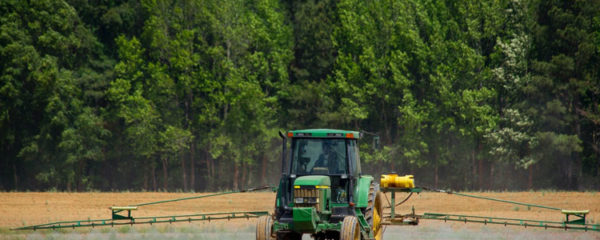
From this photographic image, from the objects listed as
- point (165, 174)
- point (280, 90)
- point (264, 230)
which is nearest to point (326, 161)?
point (264, 230)

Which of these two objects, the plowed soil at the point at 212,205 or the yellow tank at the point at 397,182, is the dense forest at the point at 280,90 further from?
the yellow tank at the point at 397,182

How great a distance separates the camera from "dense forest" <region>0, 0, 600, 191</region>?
62.4 m

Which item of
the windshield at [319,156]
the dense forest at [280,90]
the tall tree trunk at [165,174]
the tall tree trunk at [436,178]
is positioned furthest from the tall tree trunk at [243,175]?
the windshield at [319,156]

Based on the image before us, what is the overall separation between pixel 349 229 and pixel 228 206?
25172mm

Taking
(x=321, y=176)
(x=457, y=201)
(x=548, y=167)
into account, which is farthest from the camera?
(x=548, y=167)

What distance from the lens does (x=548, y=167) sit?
214 ft

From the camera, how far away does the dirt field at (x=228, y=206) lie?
121 ft

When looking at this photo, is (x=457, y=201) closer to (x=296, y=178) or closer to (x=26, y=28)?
(x=296, y=178)

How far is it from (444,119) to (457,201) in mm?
17743

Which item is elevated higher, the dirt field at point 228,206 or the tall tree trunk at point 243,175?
the tall tree trunk at point 243,175

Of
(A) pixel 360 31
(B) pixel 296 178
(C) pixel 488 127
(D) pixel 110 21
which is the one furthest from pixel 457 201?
(D) pixel 110 21

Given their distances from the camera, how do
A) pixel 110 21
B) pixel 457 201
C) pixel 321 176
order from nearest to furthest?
pixel 321 176 < pixel 457 201 < pixel 110 21

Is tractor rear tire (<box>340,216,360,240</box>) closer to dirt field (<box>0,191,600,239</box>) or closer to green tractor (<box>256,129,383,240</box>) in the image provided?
green tractor (<box>256,129,383,240</box>)

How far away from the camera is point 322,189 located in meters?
22.6
